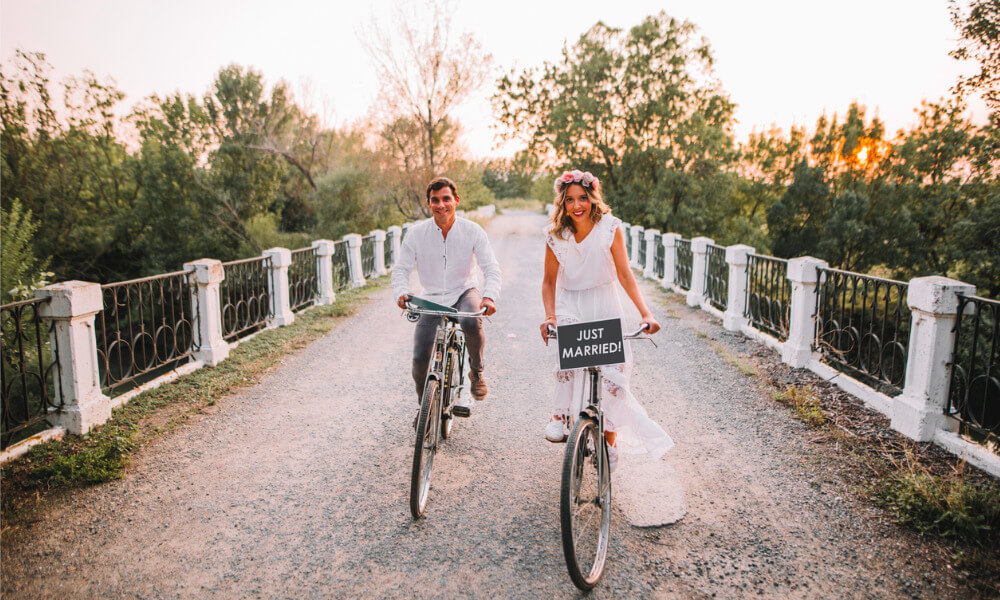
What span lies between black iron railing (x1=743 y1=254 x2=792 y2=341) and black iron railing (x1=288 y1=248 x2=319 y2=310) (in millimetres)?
7774

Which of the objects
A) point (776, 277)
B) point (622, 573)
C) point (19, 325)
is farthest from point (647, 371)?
point (19, 325)

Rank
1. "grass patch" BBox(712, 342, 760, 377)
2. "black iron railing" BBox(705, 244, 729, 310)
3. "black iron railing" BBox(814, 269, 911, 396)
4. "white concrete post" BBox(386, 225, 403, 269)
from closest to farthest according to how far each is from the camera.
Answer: "black iron railing" BBox(814, 269, 911, 396) < "grass patch" BBox(712, 342, 760, 377) < "black iron railing" BBox(705, 244, 729, 310) < "white concrete post" BBox(386, 225, 403, 269)

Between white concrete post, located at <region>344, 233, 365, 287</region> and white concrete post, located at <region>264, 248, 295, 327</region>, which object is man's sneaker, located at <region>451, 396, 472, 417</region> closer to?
white concrete post, located at <region>264, 248, 295, 327</region>

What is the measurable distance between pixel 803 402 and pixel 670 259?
28.0ft

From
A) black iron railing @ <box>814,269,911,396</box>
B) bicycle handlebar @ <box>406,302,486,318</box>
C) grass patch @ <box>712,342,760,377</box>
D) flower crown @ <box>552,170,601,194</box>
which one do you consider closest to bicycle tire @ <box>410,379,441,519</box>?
bicycle handlebar @ <box>406,302,486,318</box>

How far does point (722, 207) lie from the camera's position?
2797 centimetres

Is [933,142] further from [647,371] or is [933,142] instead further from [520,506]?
[520,506]

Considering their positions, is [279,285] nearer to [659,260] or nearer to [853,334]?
[853,334]

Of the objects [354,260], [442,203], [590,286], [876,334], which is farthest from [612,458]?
[354,260]

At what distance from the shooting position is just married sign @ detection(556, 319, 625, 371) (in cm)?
296

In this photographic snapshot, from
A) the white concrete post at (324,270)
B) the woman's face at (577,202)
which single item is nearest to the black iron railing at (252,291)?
the white concrete post at (324,270)

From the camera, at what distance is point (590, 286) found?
341 cm

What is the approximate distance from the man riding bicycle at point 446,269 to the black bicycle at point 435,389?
15 cm

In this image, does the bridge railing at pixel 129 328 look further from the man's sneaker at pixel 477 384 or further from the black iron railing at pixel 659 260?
the black iron railing at pixel 659 260
